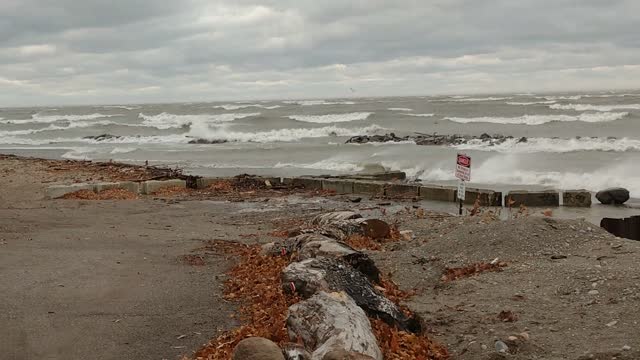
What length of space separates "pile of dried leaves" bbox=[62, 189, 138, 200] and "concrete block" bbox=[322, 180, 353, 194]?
539cm

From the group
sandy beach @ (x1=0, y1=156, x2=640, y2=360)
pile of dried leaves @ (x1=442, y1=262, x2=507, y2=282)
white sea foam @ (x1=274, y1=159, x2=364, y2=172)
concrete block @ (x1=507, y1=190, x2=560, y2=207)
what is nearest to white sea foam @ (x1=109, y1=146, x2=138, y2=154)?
white sea foam @ (x1=274, y1=159, x2=364, y2=172)

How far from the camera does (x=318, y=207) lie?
16.1 m

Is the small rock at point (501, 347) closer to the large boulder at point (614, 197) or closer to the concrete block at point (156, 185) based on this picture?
the large boulder at point (614, 197)

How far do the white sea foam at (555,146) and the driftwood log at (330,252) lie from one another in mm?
22162

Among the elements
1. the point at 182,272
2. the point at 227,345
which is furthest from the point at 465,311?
the point at 182,272

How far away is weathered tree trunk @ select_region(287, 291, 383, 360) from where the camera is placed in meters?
5.02

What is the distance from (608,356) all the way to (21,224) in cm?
1103

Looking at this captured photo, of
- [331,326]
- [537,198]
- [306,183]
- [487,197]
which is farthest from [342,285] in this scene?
[306,183]

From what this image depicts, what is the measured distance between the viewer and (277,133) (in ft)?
165

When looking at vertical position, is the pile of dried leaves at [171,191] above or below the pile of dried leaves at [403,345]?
below

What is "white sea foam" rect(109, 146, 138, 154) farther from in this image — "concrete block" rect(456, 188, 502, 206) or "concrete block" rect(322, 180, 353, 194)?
Answer: "concrete block" rect(456, 188, 502, 206)

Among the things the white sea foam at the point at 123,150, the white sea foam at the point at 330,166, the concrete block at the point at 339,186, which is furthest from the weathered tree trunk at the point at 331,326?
the white sea foam at the point at 123,150

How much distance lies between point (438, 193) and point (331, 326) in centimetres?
1249

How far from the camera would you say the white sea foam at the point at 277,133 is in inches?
1864
